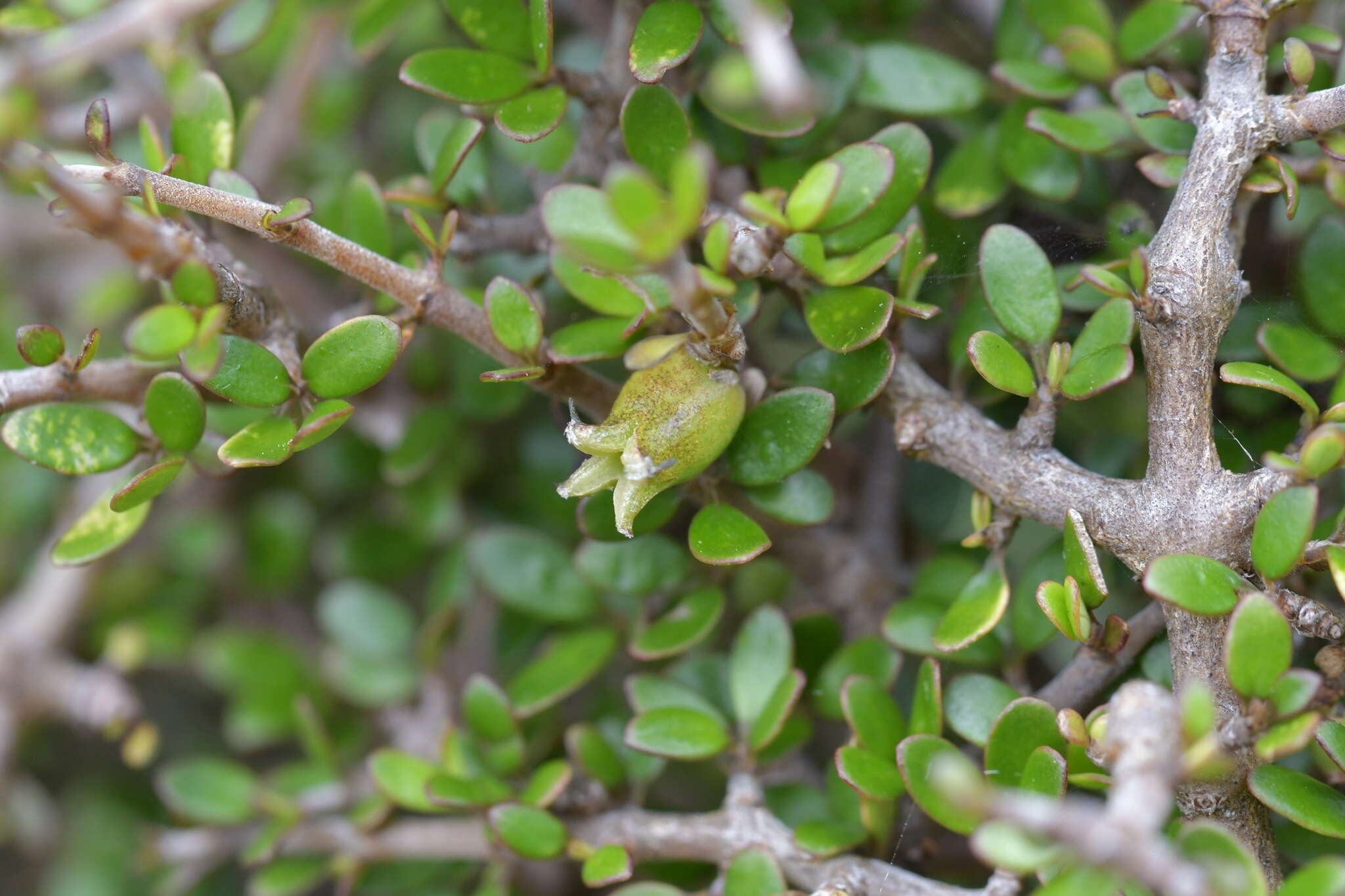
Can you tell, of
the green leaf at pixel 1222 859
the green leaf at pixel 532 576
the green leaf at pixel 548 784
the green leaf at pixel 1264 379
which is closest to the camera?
the green leaf at pixel 1222 859

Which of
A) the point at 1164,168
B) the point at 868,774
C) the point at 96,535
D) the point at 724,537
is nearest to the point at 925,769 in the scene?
the point at 868,774

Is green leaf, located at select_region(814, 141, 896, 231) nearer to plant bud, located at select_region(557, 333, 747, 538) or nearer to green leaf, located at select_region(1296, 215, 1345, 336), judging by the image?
plant bud, located at select_region(557, 333, 747, 538)

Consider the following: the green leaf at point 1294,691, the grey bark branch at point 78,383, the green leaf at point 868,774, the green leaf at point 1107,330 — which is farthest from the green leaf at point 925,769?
the grey bark branch at point 78,383

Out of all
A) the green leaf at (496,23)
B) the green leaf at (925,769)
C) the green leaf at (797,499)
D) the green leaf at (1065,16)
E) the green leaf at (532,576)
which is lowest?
the green leaf at (532,576)

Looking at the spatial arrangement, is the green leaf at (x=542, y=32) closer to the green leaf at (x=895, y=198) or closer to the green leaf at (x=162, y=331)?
the green leaf at (x=895, y=198)

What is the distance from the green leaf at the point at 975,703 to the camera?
94 centimetres

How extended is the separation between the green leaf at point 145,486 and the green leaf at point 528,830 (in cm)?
43

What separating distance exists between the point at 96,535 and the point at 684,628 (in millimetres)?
567

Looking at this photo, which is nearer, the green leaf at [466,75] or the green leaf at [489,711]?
the green leaf at [466,75]

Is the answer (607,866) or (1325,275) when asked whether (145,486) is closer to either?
(607,866)

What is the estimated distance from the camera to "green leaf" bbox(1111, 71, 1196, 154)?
0.98 meters

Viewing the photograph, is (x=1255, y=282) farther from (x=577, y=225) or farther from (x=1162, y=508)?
(x=577, y=225)

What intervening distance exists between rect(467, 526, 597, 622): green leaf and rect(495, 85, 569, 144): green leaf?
1.68 ft

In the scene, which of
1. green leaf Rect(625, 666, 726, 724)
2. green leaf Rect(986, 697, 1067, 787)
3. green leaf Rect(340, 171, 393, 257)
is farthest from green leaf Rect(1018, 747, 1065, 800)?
green leaf Rect(340, 171, 393, 257)
